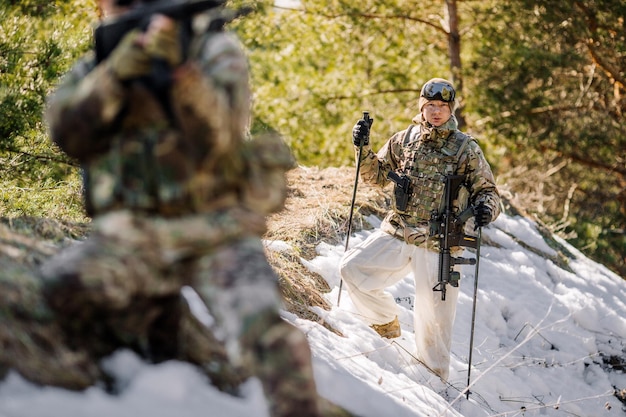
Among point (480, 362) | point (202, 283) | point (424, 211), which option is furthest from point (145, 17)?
point (480, 362)

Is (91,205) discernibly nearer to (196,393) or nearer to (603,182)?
(196,393)

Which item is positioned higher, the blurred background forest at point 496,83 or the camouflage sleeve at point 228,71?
the camouflage sleeve at point 228,71

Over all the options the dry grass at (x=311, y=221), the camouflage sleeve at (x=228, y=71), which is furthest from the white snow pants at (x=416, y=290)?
the camouflage sleeve at (x=228, y=71)

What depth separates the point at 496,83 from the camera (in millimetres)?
13812

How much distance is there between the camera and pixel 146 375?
289cm

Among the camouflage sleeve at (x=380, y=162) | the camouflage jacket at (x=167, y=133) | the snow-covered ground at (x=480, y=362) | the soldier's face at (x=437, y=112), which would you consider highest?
the camouflage jacket at (x=167, y=133)

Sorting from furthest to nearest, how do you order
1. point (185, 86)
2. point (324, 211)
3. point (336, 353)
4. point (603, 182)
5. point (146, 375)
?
point (603, 182) → point (324, 211) → point (336, 353) → point (146, 375) → point (185, 86)

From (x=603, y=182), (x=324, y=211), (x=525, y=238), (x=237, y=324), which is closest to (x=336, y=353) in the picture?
(x=237, y=324)

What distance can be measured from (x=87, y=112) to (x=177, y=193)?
390 mm

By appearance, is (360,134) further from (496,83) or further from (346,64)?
(346,64)

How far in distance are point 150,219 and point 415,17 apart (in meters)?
12.7

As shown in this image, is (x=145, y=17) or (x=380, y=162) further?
(x=380, y=162)

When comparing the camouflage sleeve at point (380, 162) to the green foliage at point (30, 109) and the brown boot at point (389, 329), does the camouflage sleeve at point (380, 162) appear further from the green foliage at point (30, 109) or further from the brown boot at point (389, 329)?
the green foliage at point (30, 109)

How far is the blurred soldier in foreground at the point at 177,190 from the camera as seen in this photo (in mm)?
2420
